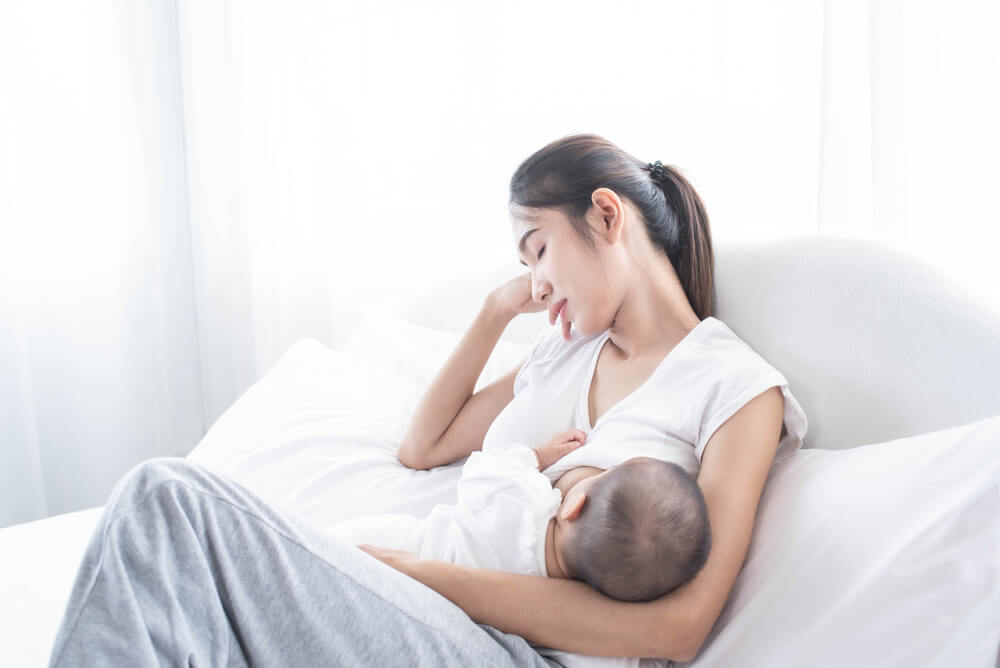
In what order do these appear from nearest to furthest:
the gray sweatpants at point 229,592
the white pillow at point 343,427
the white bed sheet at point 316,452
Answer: the gray sweatpants at point 229,592 → the white bed sheet at point 316,452 → the white pillow at point 343,427

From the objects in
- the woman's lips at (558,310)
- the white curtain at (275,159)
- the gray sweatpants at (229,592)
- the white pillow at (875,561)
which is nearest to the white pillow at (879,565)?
the white pillow at (875,561)

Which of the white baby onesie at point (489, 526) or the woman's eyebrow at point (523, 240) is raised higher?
the woman's eyebrow at point (523, 240)

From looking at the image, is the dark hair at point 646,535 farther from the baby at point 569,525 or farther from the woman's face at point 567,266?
the woman's face at point 567,266

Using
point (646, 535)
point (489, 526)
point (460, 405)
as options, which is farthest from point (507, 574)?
point (460, 405)

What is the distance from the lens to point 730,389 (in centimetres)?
110

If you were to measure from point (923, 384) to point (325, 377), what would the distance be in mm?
1153

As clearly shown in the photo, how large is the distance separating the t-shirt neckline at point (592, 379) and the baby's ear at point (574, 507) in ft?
0.65

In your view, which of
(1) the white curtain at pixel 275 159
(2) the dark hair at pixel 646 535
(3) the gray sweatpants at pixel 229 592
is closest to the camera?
(3) the gray sweatpants at pixel 229 592

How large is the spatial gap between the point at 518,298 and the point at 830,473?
64cm

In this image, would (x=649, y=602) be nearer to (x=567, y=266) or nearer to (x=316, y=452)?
(x=567, y=266)

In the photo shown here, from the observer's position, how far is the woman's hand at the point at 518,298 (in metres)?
1.47

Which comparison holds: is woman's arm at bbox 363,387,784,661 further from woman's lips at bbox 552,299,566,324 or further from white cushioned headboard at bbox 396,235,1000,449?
woman's lips at bbox 552,299,566,324

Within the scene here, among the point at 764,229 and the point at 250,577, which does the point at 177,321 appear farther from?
the point at 250,577

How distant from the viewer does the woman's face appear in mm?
1255
